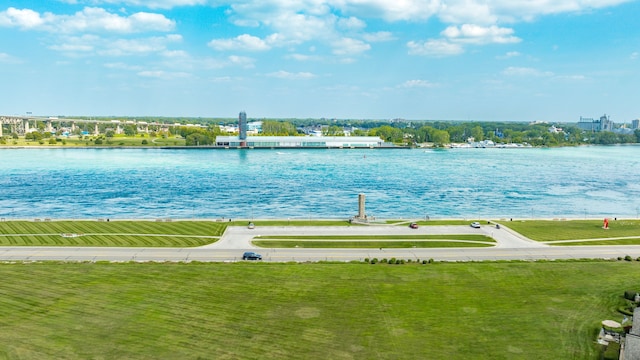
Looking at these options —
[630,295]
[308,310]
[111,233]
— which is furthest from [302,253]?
[630,295]

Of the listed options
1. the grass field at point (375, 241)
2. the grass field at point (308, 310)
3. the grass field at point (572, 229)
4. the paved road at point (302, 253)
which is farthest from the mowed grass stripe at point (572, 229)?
the grass field at point (308, 310)

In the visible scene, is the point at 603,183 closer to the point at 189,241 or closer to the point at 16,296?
the point at 189,241

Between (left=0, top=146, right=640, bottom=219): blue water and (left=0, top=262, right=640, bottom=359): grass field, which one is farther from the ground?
(left=0, top=146, right=640, bottom=219): blue water

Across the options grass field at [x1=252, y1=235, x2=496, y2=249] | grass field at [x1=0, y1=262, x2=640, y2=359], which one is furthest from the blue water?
grass field at [x1=0, y1=262, x2=640, y2=359]

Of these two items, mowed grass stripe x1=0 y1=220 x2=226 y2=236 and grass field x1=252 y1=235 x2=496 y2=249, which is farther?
mowed grass stripe x1=0 y1=220 x2=226 y2=236

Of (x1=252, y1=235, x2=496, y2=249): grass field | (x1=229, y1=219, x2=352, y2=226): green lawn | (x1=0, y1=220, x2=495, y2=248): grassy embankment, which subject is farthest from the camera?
(x1=229, y1=219, x2=352, y2=226): green lawn

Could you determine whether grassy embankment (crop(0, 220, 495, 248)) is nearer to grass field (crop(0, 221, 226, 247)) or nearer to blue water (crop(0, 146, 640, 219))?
grass field (crop(0, 221, 226, 247))

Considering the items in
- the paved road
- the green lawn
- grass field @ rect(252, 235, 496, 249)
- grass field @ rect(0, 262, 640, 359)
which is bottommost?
grass field @ rect(0, 262, 640, 359)
